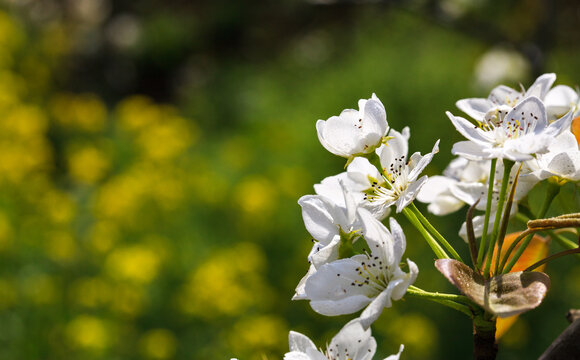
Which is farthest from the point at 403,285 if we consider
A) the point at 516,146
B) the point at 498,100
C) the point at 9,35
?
the point at 9,35

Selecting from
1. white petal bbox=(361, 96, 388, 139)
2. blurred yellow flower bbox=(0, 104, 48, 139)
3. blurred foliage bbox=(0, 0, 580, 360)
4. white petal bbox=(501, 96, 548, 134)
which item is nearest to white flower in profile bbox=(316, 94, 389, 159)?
white petal bbox=(361, 96, 388, 139)

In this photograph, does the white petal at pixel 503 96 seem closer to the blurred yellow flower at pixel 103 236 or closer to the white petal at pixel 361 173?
the white petal at pixel 361 173

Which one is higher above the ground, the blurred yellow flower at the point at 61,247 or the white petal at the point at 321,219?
the blurred yellow flower at the point at 61,247

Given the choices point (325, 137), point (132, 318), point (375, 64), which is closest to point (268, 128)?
point (375, 64)

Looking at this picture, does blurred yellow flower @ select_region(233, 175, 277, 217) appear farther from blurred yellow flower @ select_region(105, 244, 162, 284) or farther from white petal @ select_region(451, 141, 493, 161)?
white petal @ select_region(451, 141, 493, 161)

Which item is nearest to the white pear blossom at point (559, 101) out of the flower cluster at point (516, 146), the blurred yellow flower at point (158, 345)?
the flower cluster at point (516, 146)

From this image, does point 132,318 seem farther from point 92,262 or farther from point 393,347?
point 393,347
